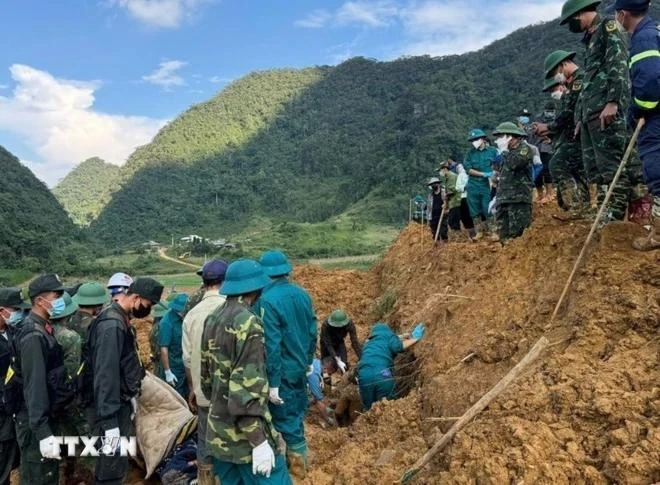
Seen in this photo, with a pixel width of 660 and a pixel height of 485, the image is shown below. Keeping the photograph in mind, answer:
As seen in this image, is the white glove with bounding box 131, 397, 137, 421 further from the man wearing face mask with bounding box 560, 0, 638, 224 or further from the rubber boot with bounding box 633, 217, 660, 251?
the man wearing face mask with bounding box 560, 0, 638, 224

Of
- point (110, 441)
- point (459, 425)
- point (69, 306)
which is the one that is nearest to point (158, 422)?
point (110, 441)

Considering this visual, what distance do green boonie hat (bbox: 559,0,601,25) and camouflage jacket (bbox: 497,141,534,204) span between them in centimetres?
177

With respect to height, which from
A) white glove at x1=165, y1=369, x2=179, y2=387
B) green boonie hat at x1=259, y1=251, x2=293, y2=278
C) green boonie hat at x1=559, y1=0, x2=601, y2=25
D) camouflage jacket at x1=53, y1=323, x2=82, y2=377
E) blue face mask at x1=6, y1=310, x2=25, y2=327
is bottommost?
white glove at x1=165, y1=369, x2=179, y2=387

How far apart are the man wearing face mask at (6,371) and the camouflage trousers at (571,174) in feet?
17.6

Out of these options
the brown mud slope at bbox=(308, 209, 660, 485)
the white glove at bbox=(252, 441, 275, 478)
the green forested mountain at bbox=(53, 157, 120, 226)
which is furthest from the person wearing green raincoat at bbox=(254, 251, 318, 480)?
the green forested mountain at bbox=(53, 157, 120, 226)

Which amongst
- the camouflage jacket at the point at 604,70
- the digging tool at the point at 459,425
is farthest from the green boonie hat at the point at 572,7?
the digging tool at the point at 459,425

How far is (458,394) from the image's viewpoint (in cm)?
427

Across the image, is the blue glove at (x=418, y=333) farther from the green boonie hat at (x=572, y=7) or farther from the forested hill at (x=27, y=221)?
the forested hill at (x=27, y=221)

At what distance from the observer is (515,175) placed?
244 inches

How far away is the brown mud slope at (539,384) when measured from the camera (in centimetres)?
277

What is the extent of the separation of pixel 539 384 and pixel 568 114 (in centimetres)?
303

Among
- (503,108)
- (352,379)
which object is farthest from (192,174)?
(352,379)

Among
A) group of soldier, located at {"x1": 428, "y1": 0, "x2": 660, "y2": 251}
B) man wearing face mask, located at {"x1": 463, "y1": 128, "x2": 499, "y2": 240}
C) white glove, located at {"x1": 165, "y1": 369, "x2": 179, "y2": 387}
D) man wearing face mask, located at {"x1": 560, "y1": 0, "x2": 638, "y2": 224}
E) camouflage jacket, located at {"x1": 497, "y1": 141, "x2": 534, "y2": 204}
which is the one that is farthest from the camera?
man wearing face mask, located at {"x1": 463, "y1": 128, "x2": 499, "y2": 240}

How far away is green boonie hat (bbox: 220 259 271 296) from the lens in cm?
314
